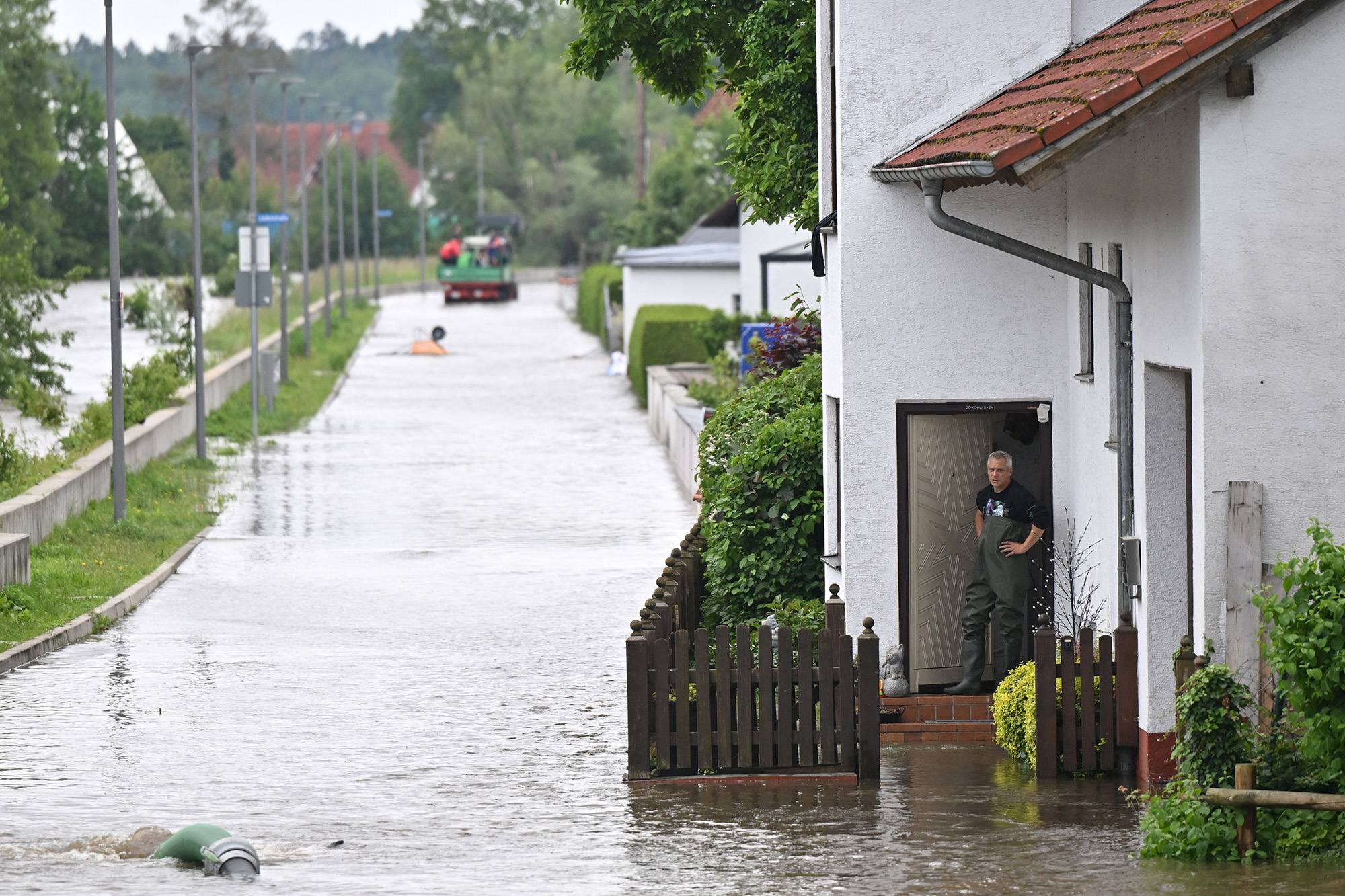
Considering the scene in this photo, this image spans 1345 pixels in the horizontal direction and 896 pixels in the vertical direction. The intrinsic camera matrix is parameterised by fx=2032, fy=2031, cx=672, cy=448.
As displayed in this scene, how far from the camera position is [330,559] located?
20.8 meters

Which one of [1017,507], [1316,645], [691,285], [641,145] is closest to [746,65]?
[1017,507]

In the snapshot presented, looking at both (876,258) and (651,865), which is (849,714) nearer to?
(651,865)

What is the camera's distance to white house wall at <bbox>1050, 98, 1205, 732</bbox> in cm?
966

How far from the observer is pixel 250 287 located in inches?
1243

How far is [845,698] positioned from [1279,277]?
127 inches

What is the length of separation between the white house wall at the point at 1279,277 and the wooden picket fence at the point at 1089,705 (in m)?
1.62

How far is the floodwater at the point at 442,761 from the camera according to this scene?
8.93 meters

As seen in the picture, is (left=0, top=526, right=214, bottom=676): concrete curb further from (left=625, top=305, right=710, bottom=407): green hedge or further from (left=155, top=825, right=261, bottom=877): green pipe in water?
(left=625, top=305, right=710, bottom=407): green hedge

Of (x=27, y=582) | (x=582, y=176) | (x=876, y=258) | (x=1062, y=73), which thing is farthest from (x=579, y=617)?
(x=582, y=176)

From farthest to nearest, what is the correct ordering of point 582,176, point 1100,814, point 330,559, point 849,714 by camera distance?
point 582,176
point 330,559
point 849,714
point 1100,814

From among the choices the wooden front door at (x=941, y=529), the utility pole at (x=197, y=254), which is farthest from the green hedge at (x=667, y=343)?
the wooden front door at (x=941, y=529)

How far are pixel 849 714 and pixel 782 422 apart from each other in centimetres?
415

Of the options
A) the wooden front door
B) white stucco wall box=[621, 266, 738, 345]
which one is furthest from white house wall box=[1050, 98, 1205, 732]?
white stucco wall box=[621, 266, 738, 345]

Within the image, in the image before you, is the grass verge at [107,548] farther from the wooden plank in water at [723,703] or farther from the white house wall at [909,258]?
the white house wall at [909,258]
